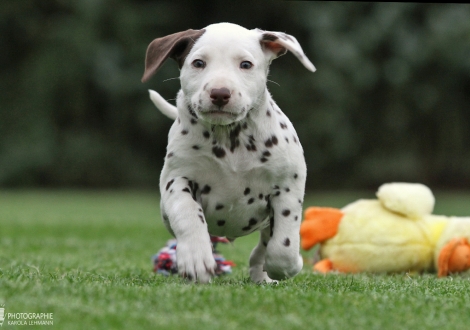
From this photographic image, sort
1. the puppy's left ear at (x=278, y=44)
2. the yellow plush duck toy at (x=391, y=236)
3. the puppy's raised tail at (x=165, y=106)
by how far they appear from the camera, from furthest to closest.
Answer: the yellow plush duck toy at (x=391, y=236) < the puppy's raised tail at (x=165, y=106) < the puppy's left ear at (x=278, y=44)

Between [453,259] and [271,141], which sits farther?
[453,259]

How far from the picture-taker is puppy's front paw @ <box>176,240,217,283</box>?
141 inches

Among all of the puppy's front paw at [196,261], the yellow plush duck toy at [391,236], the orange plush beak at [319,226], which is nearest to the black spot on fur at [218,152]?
the puppy's front paw at [196,261]

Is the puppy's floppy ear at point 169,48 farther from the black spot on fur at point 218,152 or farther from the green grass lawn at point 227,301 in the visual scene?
the green grass lawn at point 227,301

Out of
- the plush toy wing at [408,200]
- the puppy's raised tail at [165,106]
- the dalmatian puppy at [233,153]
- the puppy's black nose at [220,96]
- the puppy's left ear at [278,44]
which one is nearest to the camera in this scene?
the puppy's black nose at [220,96]

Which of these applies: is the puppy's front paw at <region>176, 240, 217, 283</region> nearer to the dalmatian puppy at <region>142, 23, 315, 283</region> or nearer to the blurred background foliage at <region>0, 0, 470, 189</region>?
the dalmatian puppy at <region>142, 23, 315, 283</region>

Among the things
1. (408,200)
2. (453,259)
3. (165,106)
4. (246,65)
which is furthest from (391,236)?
(246,65)

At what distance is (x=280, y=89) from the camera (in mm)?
21984

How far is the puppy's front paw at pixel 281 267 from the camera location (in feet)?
12.8

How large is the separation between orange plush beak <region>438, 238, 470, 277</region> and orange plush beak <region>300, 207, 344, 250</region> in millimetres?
880

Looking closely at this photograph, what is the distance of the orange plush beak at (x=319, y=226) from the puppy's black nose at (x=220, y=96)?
232 cm

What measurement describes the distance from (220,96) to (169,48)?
53cm

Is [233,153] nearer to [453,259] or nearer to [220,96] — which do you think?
[220,96]

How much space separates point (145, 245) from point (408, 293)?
4.61 metres
